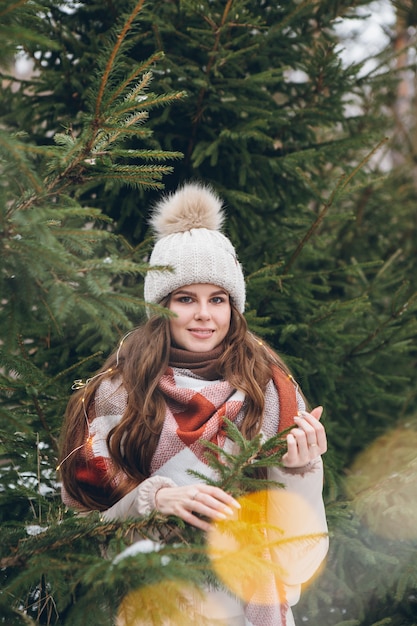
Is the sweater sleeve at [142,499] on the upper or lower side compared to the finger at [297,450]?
lower

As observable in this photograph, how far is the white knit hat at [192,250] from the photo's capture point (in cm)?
247

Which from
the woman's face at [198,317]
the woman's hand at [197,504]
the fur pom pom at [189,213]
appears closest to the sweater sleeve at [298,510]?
the woman's hand at [197,504]

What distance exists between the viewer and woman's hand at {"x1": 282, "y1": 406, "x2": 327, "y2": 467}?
1990 mm

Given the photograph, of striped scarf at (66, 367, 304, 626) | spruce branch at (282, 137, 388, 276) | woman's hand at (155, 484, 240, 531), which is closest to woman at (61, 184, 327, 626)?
striped scarf at (66, 367, 304, 626)

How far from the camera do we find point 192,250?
2494 millimetres

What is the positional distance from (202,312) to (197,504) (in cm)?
87

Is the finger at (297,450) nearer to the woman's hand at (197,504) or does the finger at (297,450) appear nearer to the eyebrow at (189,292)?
the woman's hand at (197,504)

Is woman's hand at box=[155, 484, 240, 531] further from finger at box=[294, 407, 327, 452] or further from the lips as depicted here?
the lips

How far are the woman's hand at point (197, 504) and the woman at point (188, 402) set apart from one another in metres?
0.10

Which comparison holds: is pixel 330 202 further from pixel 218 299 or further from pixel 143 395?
pixel 143 395

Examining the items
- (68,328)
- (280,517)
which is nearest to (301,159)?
(68,328)

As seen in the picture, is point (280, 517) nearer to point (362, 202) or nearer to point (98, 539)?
point (98, 539)

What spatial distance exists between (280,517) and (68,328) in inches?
75.2

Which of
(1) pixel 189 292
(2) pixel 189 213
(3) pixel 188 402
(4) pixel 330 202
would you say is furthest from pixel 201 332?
(4) pixel 330 202
